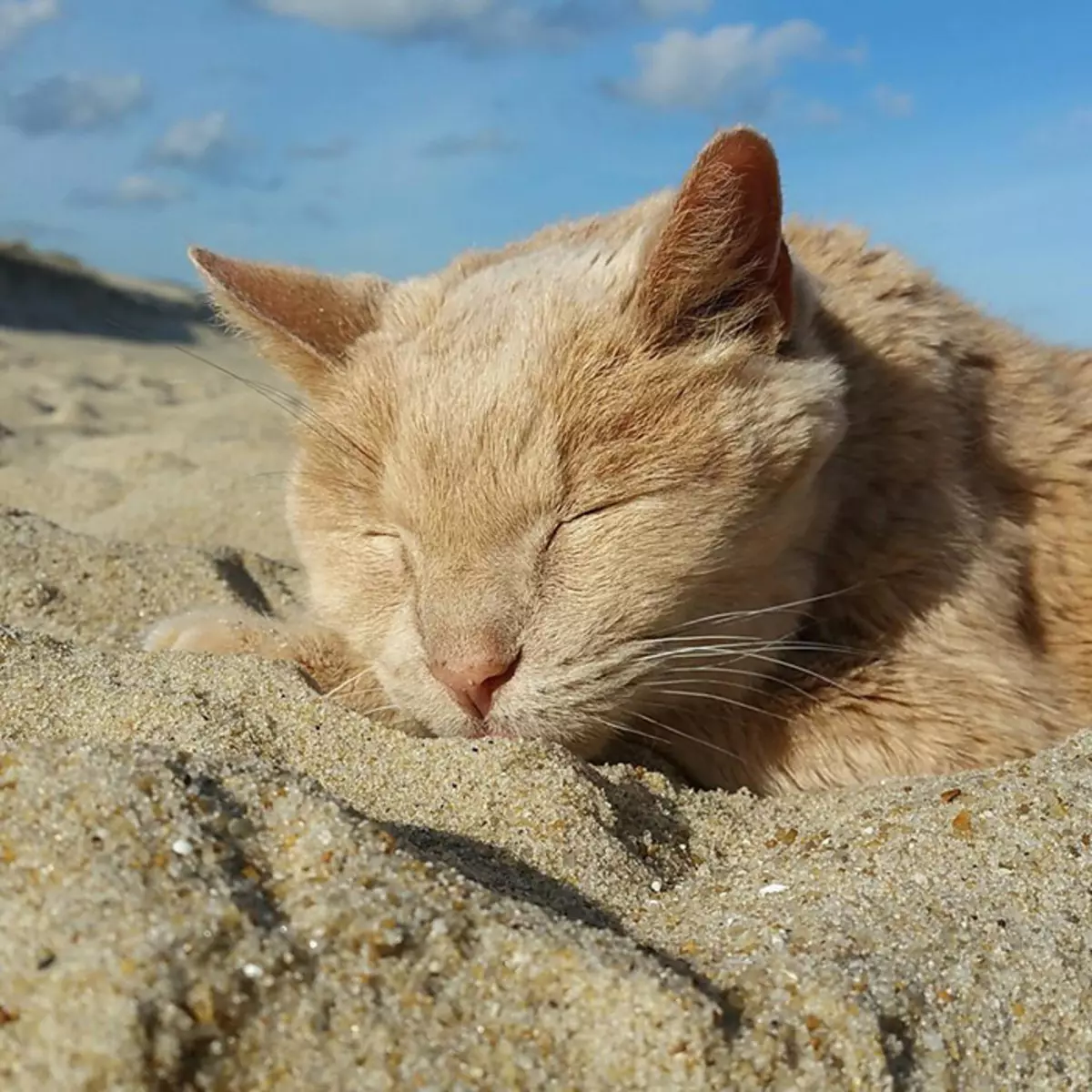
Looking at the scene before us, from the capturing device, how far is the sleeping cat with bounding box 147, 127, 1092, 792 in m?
2.04

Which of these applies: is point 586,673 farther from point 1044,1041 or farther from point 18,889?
point 18,889

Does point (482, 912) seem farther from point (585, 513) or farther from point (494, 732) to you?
point (585, 513)

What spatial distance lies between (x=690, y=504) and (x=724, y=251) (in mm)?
446

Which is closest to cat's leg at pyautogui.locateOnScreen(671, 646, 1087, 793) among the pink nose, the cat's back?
the cat's back

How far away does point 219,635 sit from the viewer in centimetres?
260

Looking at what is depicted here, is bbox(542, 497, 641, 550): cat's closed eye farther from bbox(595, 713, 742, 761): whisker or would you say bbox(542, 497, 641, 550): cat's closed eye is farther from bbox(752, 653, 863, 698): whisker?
bbox(752, 653, 863, 698): whisker

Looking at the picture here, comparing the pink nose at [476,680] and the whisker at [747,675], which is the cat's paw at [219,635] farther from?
the whisker at [747,675]

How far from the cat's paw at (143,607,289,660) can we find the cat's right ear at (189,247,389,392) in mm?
550

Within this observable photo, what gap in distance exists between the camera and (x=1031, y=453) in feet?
8.82

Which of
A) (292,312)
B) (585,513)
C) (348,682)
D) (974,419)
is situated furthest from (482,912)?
(974,419)

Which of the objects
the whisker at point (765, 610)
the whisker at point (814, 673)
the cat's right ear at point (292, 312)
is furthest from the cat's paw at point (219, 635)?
the whisker at point (814, 673)

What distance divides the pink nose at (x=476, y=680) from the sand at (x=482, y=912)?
125mm

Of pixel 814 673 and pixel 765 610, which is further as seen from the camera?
pixel 814 673

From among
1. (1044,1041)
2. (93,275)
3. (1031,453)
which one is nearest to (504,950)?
(1044,1041)
